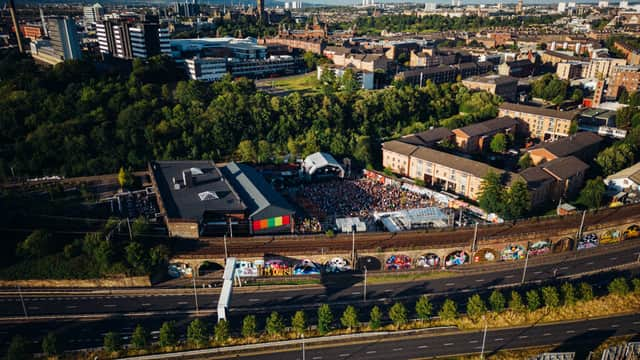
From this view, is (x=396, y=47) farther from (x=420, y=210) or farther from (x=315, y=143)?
(x=420, y=210)

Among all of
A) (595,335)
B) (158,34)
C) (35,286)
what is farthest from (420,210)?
(158,34)

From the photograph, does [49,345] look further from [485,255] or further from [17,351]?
[485,255]

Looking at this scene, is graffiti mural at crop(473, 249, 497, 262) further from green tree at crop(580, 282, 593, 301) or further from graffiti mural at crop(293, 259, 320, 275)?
graffiti mural at crop(293, 259, 320, 275)

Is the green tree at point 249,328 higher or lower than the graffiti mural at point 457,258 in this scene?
higher

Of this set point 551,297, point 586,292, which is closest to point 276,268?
point 551,297

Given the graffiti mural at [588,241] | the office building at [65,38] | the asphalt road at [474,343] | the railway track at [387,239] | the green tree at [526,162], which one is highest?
the office building at [65,38]

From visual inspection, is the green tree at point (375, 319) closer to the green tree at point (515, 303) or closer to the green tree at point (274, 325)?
the green tree at point (274, 325)

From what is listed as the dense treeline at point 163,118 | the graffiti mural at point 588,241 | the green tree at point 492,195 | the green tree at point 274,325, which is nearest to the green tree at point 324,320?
the green tree at point 274,325
